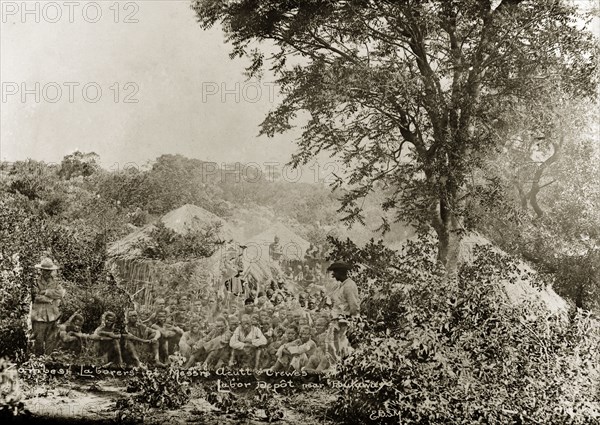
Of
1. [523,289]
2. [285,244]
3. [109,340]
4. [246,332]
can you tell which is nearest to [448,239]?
[523,289]

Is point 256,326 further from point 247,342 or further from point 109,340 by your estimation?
point 109,340

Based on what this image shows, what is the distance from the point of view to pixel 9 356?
5.84m

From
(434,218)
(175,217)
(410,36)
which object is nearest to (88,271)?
(175,217)

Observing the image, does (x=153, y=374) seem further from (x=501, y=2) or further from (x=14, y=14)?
(x=501, y=2)

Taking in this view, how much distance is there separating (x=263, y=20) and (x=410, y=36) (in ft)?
4.42

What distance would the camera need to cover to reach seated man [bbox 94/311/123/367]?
5801mm

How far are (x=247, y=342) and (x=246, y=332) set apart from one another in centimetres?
9

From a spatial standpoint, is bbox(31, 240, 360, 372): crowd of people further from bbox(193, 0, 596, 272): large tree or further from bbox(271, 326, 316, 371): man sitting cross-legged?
bbox(193, 0, 596, 272): large tree

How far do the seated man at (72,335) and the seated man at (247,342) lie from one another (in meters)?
1.44

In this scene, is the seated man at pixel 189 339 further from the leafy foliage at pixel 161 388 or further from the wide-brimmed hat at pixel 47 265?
the wide-brimmed hat at pixel 47 265

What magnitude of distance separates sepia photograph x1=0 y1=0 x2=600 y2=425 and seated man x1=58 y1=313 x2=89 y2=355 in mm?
14

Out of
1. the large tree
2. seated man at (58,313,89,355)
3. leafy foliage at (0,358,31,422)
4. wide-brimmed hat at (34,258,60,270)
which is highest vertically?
the large tree

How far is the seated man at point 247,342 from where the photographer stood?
565 centimetres

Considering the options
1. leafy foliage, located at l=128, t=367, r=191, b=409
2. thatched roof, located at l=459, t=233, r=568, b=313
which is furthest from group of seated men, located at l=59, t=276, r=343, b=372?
thatched roof, located at l=459, t=233, r=568, b=313
